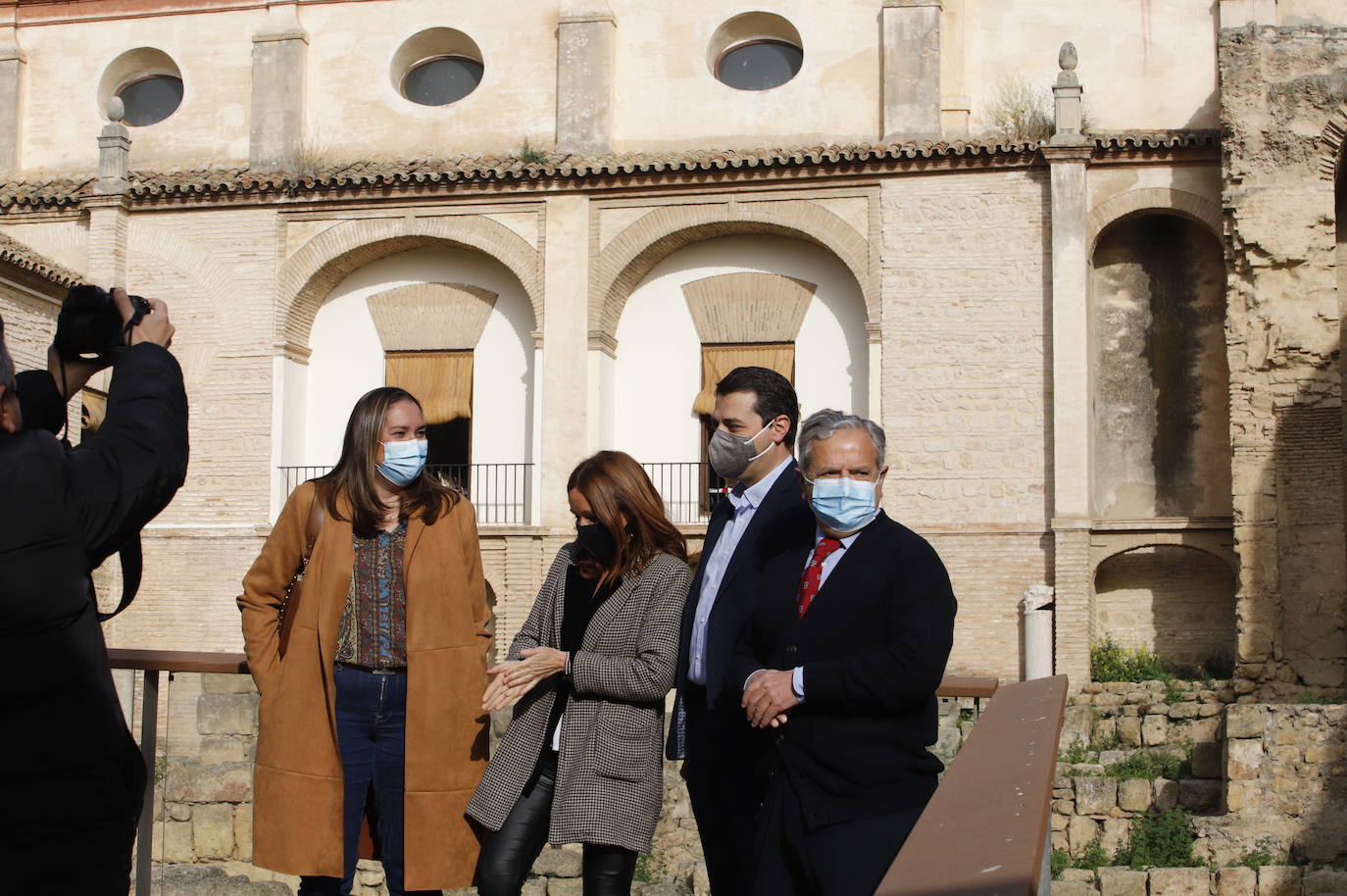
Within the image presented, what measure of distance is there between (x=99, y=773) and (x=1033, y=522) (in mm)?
15393

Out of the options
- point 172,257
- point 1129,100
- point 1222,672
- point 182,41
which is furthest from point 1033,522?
point 182,41

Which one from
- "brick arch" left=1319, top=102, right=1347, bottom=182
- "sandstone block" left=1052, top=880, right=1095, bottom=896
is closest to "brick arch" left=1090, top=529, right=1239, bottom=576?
"brick arch" left=1319, top=102, right=1347, bottom=182

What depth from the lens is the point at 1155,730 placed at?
15.3 meters

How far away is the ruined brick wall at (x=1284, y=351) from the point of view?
15727 millimetres

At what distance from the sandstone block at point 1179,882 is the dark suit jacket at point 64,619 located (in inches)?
429

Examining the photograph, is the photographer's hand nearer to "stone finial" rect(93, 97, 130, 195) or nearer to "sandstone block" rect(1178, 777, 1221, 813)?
"sandstone block" rect(1178, 777, 1221, 813)

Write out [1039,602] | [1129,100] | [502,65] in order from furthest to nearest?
[502,65], [1129,100], [1039,602]

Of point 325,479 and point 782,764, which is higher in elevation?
point 325,479

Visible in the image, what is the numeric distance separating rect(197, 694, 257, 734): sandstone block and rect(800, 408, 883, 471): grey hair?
683 centimetres

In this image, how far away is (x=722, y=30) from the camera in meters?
19.6

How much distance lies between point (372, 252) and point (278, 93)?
258 cm

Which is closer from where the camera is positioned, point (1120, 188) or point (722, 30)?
point (1120, 188)

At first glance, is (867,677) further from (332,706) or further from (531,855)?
(332,706)

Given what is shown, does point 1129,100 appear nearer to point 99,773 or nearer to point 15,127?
point 15,127
